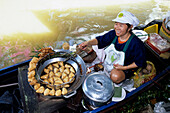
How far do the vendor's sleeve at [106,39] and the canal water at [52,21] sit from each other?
1.37 meters

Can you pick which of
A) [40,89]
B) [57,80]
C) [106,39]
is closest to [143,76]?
[106,39]

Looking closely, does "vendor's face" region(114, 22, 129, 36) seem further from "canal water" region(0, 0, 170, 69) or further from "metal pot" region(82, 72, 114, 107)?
"canal water" region(0, 0, 170, 69)

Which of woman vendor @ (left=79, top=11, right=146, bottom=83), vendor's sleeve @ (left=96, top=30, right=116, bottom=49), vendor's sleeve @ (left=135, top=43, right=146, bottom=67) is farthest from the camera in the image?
vendor's sleeve @ (left=96, top=30, right=116, bottom=49)

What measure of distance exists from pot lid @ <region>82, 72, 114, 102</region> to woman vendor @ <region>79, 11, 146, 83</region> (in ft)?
1.31

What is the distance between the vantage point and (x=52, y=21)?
809 centimetres

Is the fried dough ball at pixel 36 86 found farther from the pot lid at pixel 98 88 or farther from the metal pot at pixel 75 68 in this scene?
the pot lid at pixel 98 88

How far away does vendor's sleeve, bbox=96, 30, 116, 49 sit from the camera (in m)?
3.44

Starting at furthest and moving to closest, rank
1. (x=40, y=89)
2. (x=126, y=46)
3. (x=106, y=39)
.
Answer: (x=106, y=39) < (x=126, y=46) < (x=40, y=89)

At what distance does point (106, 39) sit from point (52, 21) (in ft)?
19.0

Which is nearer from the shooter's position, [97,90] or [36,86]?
[36,86]

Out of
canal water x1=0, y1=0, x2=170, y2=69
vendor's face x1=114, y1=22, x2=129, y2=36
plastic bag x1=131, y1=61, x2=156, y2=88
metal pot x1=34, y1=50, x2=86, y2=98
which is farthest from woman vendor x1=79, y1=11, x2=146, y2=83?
canal water x1=0, y1=0, x2=170, y2=69

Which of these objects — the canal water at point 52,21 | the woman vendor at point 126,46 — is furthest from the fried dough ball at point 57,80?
the canal water at point 52,21

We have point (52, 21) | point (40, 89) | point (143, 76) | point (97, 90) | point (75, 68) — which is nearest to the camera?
point (40, 89)

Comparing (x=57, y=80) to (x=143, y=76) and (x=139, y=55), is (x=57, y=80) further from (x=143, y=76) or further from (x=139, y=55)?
(x=143, y=76)
